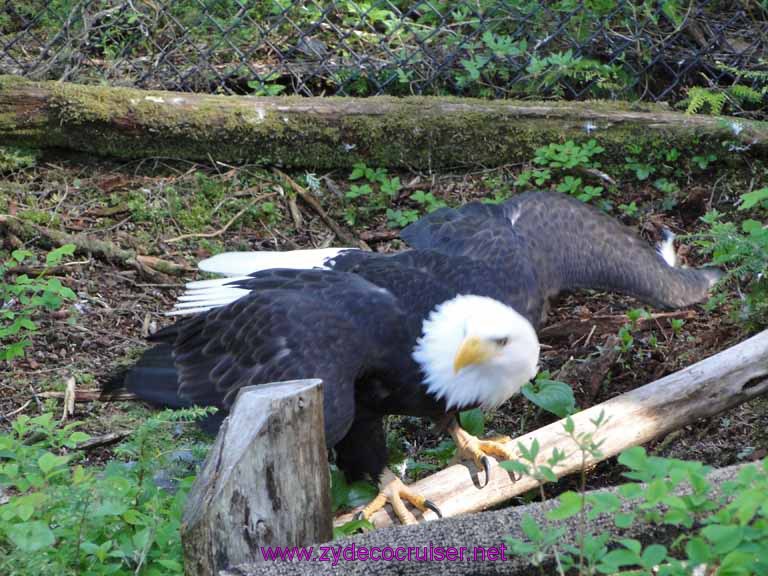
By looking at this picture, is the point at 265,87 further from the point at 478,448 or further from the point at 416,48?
the point at 478,448

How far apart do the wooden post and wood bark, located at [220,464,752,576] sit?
145 millimetres

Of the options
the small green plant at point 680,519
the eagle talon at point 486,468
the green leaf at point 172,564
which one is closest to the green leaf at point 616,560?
the small green plant at point 680,519

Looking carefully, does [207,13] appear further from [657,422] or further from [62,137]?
[657,422]

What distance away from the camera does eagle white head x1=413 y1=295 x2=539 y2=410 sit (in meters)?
3.40

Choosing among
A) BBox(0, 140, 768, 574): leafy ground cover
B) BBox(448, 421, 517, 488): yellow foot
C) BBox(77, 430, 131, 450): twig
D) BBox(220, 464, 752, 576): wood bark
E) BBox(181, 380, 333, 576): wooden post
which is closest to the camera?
BBox(220, 464, 752, 576): wood bark

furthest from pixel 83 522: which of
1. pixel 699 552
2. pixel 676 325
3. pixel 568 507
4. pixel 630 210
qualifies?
pixel 630 210

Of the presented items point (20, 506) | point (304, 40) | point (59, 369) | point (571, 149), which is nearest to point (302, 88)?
point (304, 40)

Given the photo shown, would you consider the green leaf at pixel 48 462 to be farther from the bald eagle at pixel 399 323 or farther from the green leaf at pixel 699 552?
the green leaf at pixel 699 552

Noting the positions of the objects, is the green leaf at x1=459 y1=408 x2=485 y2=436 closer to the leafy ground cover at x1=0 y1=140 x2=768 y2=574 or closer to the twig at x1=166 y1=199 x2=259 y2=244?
the leafy ground cover at x1=0 y1=140 x2=768 y2=574

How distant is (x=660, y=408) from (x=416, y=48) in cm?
342

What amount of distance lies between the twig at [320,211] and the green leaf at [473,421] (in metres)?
1.58

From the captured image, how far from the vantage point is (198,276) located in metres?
5.25

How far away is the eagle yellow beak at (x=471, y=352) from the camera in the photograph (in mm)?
3373

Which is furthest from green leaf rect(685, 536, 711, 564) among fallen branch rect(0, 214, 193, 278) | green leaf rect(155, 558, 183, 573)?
fallen branch rect(0, 214, 193, 278)
